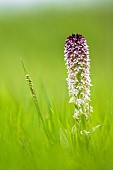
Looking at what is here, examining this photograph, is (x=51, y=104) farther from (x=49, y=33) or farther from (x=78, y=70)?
A: (x=49, y=33)

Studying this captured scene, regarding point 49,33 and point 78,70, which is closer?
point 78,70

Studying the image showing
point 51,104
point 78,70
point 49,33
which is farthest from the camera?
point 49,33

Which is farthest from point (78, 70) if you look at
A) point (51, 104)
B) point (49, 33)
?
point (49, 33)

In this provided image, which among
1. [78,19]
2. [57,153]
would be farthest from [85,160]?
[78,19]

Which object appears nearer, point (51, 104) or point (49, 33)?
point (51, 104)

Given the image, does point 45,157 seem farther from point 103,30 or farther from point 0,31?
point 0,31

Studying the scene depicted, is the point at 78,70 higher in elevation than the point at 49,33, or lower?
lower

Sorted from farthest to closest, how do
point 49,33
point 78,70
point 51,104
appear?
point 49,33 → point 51,104 → point 78,70
